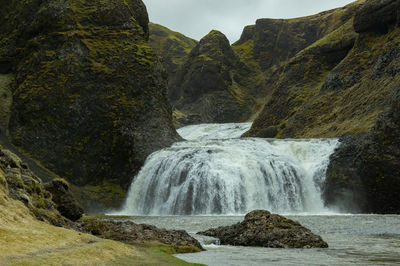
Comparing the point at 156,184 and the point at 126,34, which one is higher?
the point at 126,34

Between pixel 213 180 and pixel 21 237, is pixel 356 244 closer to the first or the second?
pixel 21 237

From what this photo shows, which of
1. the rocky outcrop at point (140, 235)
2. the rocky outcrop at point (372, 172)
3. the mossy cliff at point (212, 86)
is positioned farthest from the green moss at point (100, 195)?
the mossy cliff at point (212, 86)

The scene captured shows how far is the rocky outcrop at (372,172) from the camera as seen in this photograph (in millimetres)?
36781

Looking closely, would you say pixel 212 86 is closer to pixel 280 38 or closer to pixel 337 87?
pixel 280 38

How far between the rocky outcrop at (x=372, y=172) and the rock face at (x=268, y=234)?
2147 cm

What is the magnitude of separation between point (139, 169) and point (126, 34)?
2578 centimetres

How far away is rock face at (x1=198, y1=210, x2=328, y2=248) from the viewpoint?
56.2 ft

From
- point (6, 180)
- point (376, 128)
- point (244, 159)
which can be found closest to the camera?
point (6, 180)

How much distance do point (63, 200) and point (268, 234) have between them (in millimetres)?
9138

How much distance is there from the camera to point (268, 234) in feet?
59.7

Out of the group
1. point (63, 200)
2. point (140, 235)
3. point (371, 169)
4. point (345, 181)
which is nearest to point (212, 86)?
point (345, 181)

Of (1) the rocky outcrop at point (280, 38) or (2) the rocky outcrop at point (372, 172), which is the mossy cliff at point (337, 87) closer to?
(2) the rocky outcrop at point (372, 172)

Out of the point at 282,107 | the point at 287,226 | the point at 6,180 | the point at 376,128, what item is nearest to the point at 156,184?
the point at 376,128

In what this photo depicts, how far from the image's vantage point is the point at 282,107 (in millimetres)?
87062
